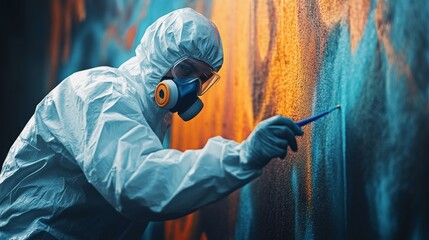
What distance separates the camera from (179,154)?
178cm

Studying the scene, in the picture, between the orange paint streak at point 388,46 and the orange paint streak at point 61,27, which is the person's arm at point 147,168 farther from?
the orange paint streak at point 61,27

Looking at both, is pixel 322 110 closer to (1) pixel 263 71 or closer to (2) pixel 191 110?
(2) pixel 191 110

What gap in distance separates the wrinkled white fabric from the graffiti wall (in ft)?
1.19

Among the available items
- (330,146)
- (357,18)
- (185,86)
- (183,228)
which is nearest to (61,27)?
(183,228)

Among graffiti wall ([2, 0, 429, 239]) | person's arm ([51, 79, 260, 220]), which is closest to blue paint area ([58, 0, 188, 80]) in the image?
graffiti wall ([2, 0, 429, 239])

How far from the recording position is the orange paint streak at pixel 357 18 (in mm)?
1929

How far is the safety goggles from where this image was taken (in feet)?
6.90

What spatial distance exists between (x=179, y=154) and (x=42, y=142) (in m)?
0.54

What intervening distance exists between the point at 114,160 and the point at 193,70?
1.65 feet

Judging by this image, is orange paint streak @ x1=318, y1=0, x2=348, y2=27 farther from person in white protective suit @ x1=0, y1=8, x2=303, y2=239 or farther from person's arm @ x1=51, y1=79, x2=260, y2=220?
person's arm @ x1=51, y1=79, x2=260, y2=220

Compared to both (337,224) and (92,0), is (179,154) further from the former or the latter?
(92,0)

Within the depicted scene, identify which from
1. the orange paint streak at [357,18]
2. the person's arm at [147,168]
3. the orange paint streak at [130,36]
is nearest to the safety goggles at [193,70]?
the person's arm at [147,168]

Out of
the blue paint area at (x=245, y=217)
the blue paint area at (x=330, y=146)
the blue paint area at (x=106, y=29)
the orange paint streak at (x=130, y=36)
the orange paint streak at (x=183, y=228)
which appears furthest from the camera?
the orange paint streak at (x=130, y=36)

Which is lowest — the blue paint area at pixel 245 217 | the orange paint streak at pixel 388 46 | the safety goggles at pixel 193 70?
the blue paint area at pixel 245 217
